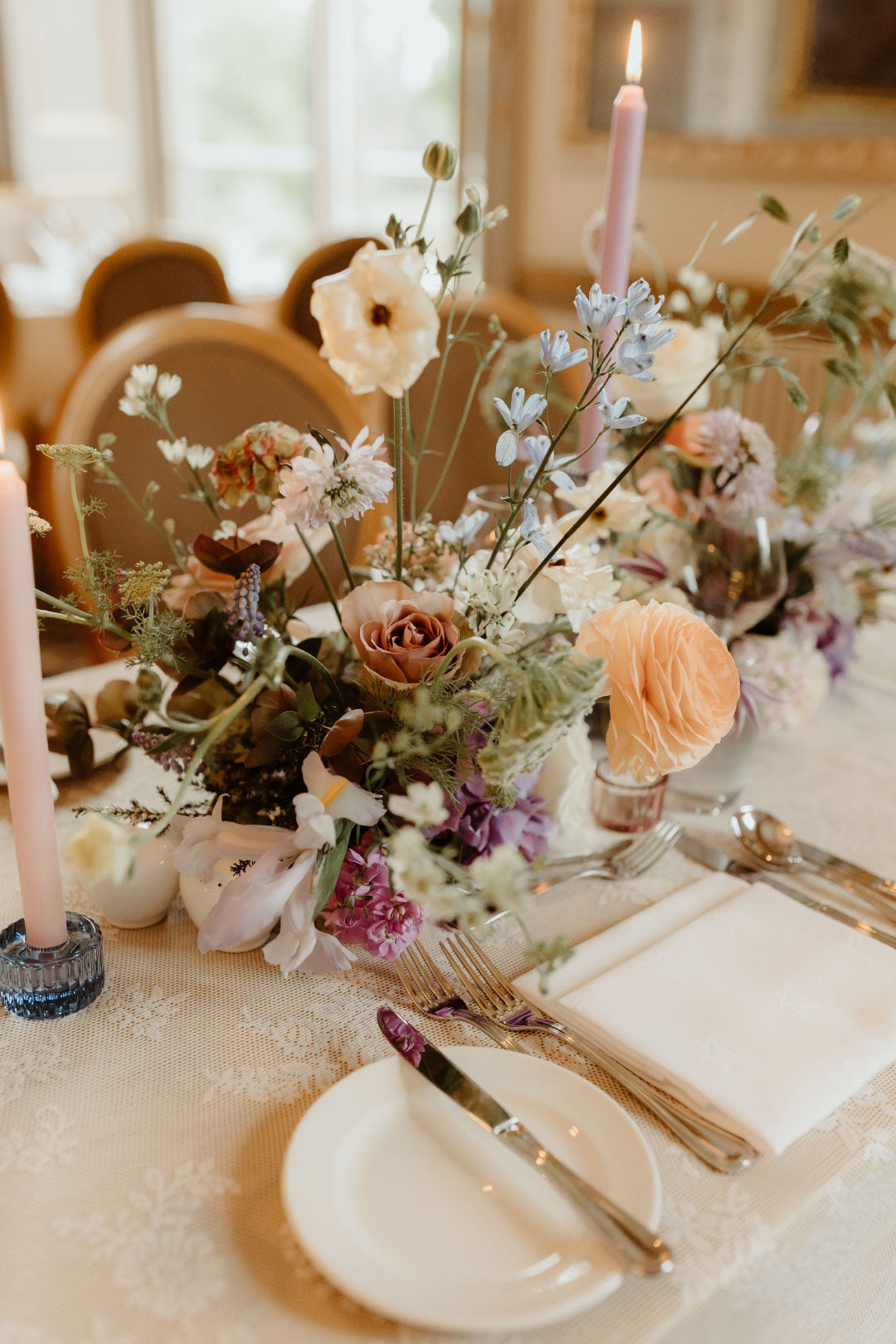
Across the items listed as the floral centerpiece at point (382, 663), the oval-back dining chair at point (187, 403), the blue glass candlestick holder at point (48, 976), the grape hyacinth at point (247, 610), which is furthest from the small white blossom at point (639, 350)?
the oval-back dining chair at point (187, 403)

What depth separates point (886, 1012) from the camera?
1.97 feet

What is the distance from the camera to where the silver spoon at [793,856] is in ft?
2.37

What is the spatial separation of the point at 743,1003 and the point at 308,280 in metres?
2.20

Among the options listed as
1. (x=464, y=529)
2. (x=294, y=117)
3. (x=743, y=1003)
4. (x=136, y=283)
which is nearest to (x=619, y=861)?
(x=743, y=1003)

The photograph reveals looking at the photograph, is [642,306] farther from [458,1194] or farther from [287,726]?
[458,1194]

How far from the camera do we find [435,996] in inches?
24.3

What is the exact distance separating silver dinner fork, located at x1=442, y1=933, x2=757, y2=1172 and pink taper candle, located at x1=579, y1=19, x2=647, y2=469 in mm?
334

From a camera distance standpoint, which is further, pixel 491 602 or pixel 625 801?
pixel 625 801

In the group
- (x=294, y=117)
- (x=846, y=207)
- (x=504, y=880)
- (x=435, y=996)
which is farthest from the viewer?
(x=294, y=117)

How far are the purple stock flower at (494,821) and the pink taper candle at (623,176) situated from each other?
0.76 ft

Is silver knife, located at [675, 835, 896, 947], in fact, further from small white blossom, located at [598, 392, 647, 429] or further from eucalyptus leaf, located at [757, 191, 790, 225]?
eucalyptus leaf, located at [757, 191, 790, 225]

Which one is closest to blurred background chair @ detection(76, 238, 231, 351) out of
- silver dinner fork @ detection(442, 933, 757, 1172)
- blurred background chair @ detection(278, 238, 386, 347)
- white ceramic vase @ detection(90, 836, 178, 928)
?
blurred background chair @ detection(278, 238, 386, 347)

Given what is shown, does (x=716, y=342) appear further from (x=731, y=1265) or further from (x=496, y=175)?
(x=496, y=175)

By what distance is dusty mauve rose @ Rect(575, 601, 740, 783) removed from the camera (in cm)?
55
